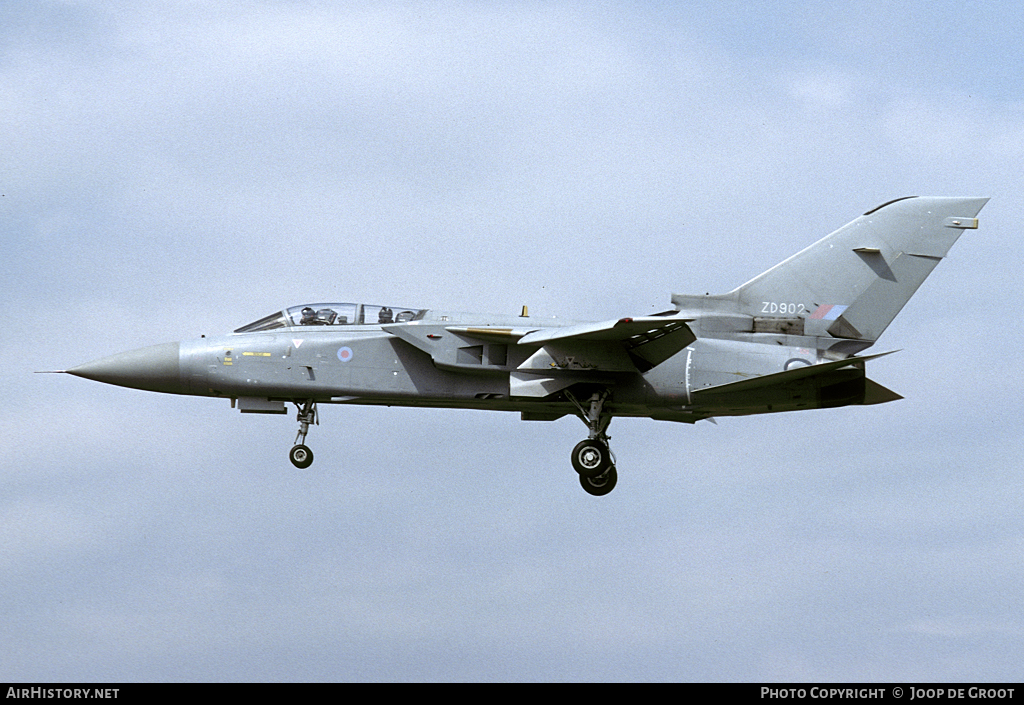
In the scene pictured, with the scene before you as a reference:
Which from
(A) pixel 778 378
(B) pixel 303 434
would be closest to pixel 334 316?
(B) pixel 303 434

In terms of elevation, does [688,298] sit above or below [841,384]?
above

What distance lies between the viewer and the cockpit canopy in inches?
1045

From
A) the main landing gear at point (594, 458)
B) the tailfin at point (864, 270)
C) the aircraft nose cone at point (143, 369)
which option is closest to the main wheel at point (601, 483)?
the main landing gear at point (594, 458)

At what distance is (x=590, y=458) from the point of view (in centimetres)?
2608

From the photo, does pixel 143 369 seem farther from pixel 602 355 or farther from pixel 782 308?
pixel 782 308

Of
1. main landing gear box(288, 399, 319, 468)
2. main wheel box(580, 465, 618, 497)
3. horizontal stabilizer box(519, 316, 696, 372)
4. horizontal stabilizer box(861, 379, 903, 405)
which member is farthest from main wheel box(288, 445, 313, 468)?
horizontal stabilizer box(861, 379, 903, 405)

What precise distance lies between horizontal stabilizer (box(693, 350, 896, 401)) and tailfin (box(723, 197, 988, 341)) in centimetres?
136

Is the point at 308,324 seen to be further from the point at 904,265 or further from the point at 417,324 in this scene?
the point at 904,265

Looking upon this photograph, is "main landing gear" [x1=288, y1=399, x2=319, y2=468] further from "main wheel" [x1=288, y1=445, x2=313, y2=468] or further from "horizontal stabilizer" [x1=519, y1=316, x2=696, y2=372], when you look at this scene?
"horizontal stabilizer" [x1=519, y1=316, x2=696, y2=372]

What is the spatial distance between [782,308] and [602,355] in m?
3.60

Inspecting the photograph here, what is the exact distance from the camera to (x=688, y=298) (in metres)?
26.2
